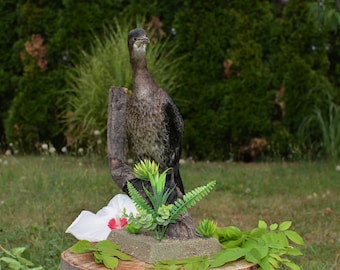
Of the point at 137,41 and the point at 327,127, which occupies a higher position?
the point at 137,41

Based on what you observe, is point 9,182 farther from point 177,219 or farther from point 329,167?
point 177,219

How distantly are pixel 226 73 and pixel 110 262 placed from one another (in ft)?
21.8

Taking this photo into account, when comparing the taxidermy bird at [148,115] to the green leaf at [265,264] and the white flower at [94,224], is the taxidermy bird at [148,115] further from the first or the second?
the green leaf at [265,264]

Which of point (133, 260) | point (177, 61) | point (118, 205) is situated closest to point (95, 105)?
point (177, 61)

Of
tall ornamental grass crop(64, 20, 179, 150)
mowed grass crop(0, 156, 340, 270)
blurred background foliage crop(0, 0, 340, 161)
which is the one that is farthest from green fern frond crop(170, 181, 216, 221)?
blurred background foliage crop(0, 0, 340, 161)

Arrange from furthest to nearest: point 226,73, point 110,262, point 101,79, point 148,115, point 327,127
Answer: point 226,73 < point 327,127 < point 101,79 < point 148,115 < point 110,262

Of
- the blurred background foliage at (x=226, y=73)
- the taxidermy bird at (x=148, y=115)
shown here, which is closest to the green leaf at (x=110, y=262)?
the taxidermy bird at (x=148, y=115)

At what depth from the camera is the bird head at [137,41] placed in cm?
342

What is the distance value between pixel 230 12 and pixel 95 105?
2128 millimetres

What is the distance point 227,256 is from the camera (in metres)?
2.17

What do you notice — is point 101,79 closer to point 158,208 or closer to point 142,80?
point 142,80

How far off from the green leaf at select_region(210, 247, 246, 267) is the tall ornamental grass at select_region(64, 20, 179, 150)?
538cm

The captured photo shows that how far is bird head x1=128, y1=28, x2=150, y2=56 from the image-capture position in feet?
11.2

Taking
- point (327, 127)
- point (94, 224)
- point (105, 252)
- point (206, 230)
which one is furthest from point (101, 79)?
point (105, 252)
